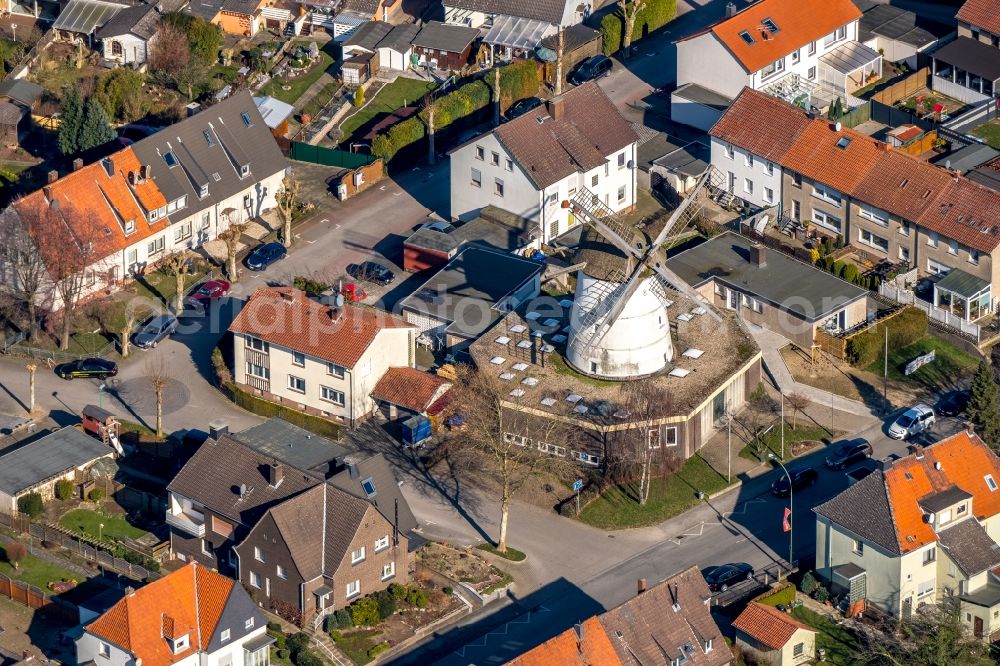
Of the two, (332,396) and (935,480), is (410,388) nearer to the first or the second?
(332,396)

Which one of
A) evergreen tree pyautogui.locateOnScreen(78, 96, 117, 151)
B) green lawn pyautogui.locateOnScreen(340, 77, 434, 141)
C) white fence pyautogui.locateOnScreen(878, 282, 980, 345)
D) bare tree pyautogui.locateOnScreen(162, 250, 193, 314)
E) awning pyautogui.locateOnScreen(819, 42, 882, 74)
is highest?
evergreen tree pyautogui.locateOnScreen(78, 96, 117, 151)

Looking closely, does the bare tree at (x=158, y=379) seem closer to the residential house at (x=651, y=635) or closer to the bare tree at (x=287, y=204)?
the bare tree at (x=287, y=204)

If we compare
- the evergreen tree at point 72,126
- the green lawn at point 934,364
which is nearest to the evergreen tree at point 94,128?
the evergreen tree at point 72,126

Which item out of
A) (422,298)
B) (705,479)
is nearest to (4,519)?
(422,298)

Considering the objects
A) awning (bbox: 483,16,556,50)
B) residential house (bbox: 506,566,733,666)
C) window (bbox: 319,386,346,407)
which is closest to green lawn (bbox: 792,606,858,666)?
residential house (bbox: 506,566,733,666)

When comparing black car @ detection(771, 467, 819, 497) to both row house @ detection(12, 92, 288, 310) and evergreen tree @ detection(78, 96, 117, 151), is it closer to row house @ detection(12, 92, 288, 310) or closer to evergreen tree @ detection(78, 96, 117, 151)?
row house @ detection(12, 92, 288, 310)

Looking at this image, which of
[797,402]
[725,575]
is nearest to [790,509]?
[725,575]
